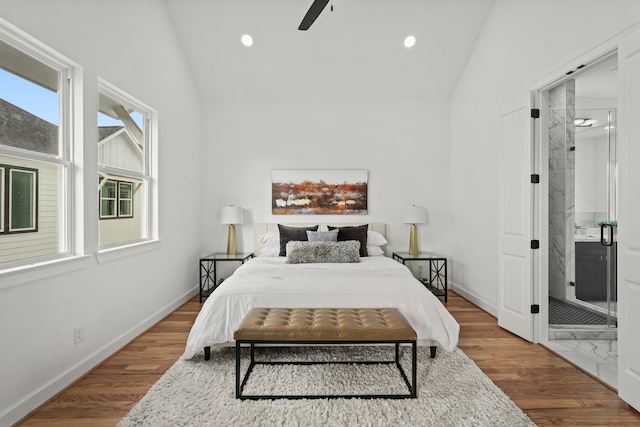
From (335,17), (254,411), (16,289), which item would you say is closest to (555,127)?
(335,17)

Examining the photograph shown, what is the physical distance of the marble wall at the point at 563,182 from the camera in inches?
157

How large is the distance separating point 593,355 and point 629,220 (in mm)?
1427

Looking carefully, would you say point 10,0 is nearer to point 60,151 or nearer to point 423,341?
point 60,151

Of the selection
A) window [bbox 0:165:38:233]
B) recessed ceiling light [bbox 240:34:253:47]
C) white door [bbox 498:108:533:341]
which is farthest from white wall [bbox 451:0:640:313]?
window [bbox 0:165:38:233]

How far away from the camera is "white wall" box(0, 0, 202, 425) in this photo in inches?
82.6

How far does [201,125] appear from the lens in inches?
208

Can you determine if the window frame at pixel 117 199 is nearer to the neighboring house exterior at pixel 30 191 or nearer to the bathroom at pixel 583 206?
the neighboring house exterior at pixel 30 191

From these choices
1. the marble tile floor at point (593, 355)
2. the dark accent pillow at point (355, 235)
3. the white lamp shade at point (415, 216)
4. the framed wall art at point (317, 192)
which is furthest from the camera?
the framed wall art at point (317, 192)

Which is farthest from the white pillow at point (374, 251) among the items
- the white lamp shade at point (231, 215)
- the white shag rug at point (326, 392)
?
the white shag rug at point (326, 392)

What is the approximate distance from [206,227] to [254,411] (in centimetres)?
355

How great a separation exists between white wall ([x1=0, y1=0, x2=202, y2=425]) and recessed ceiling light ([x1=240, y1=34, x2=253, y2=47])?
77cm

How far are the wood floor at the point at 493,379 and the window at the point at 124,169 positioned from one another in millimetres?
981

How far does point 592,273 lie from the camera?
4215 millimetres

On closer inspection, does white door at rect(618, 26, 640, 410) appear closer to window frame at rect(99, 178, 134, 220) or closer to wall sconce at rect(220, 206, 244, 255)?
window frame at rect(99, 178, 134, 220)
